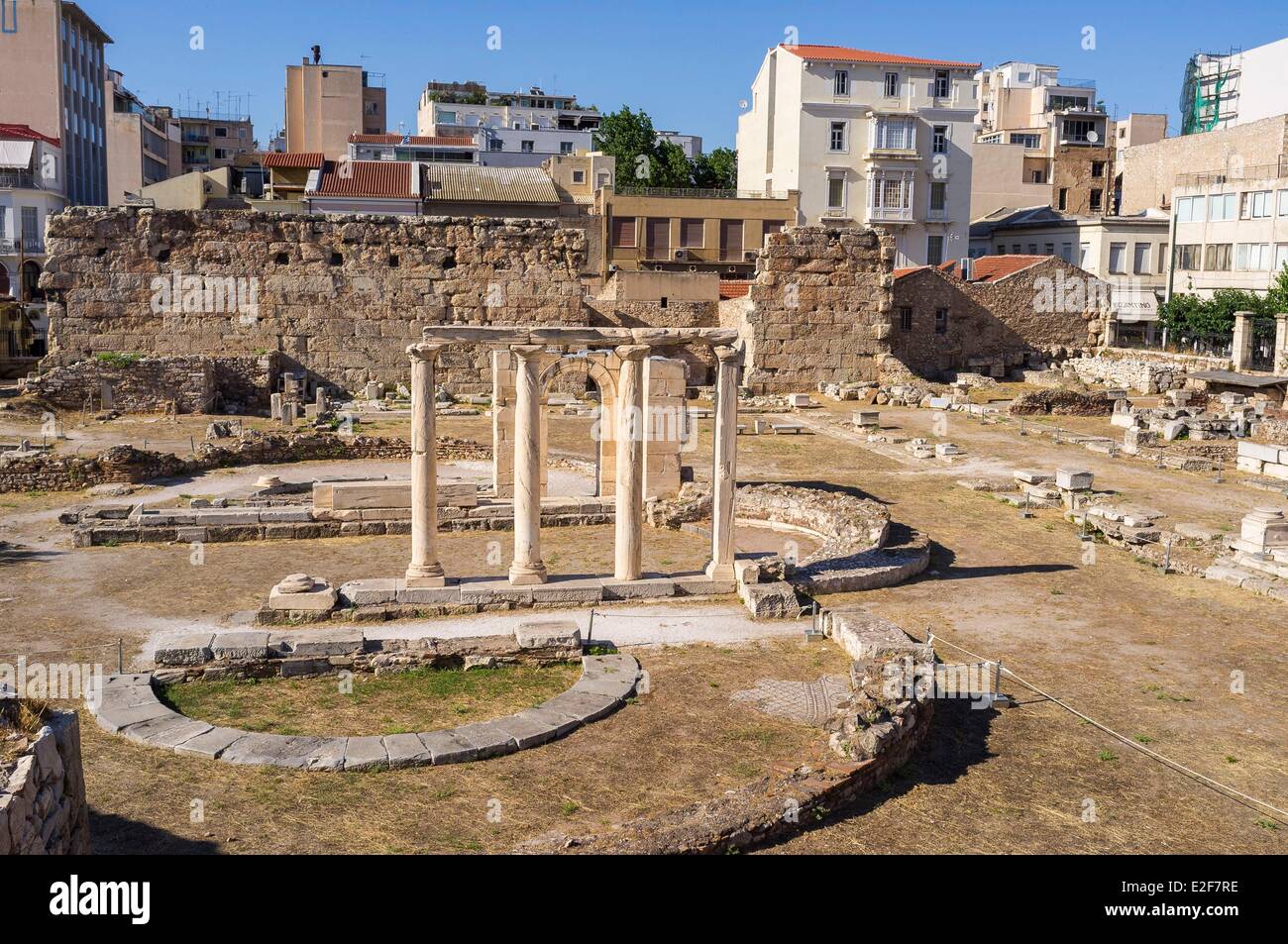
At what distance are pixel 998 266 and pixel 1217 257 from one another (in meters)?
9.36

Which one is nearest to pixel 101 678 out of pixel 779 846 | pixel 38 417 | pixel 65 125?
pixel 779 846

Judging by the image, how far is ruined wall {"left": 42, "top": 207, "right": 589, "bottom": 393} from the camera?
34.1m

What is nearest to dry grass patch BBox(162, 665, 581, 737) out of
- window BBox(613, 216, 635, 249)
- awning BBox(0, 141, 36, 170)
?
window BBox(613, 216, 635, 249)

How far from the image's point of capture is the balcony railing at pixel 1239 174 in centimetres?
5078

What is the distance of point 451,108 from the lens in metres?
80.8

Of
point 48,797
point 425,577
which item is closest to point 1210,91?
point 425,577

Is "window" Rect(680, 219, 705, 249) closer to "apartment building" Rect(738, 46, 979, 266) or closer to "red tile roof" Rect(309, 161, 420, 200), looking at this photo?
"apartment building" Rect(738, 46, 979, 266)

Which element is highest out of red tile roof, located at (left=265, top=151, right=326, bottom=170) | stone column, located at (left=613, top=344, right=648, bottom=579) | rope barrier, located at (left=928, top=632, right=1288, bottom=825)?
red tile roof, located at (left=265, top=151, right=326, bottom=170)

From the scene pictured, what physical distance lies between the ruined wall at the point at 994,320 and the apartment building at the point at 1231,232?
708cm

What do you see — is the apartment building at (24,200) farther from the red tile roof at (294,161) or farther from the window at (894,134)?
the window at (894,134)

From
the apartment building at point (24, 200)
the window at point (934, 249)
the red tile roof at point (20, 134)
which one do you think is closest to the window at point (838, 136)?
the window at point (934, 249)

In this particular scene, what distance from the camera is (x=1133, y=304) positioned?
175 ft

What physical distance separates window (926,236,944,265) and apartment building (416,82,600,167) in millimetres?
22815
